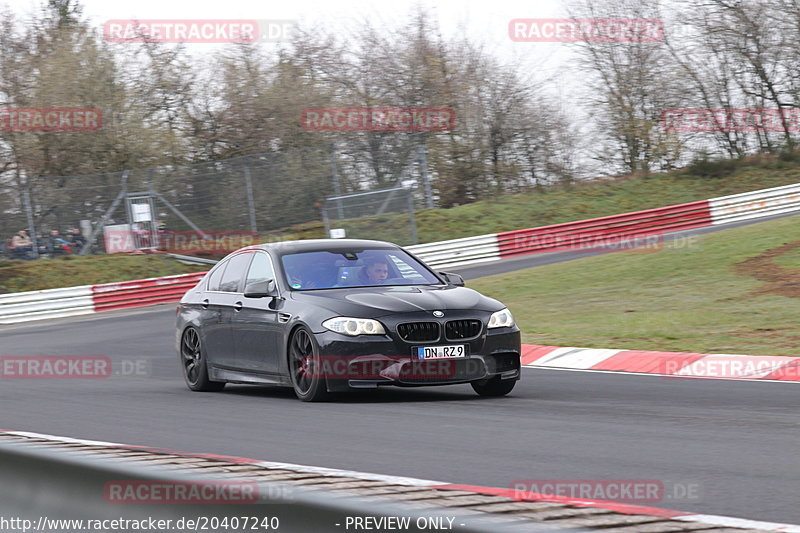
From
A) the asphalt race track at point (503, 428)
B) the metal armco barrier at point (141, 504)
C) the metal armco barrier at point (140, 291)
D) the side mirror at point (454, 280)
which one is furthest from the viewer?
the metal armco barrier at point (140, 291)

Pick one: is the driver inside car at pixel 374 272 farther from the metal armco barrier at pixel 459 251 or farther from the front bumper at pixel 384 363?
the metal armco barrier at pixel 459 251

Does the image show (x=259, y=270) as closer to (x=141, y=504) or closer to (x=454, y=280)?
(x=454, y=280)

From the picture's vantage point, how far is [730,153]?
45812 mm

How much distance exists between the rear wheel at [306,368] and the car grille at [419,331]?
720 mm

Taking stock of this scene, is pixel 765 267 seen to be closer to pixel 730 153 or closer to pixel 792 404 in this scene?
pixel 792 404

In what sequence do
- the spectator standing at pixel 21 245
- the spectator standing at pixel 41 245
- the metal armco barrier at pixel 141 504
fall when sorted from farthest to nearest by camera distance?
the spectator standing at pixel 41 245
the spectator standing at pixel 21 245
the metal armco barrier at pixel 141 504

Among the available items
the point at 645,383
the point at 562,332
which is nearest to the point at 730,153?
the point at 562,332

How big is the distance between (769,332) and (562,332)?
290 cm

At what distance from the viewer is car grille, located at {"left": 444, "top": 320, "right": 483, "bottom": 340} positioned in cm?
940

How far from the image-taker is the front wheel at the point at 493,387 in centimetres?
992

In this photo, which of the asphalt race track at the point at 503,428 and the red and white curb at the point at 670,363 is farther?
the red and white curb at the point at 670,363

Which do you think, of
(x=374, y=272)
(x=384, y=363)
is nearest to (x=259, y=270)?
(x=374, y=272)

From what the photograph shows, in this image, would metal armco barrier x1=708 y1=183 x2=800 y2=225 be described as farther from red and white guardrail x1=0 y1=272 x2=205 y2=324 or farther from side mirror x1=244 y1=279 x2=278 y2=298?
side mirror x1=244 y1=279 x2=278 y2=298

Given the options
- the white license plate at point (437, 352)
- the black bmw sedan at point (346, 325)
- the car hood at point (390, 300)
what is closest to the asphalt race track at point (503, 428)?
the black bmw sedan at point (346, 325)
